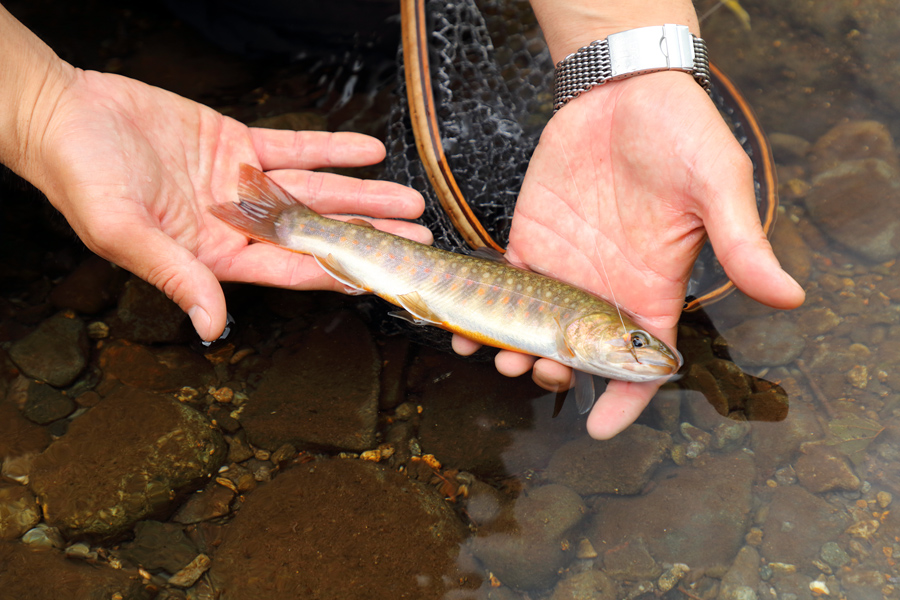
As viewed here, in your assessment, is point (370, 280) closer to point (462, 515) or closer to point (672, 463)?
point (462, 515)

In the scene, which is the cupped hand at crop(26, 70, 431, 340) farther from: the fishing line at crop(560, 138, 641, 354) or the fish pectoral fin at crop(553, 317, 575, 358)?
the fish pectoral fin at crop(553, 317, 575, 358)

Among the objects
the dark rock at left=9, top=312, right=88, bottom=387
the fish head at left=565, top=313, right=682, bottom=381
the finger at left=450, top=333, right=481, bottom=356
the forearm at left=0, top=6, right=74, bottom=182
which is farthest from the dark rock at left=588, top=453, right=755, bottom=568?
the forearm at left=0, top=6, right=74, bottom=182

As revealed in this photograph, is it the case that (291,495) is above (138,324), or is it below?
below

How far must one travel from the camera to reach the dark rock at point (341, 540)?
2.99 meters

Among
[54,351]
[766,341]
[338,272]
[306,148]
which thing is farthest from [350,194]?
[766,341]

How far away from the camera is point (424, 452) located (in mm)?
3623

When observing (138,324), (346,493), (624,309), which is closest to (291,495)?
(346,493)

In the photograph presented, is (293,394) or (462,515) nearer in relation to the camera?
(462,515)

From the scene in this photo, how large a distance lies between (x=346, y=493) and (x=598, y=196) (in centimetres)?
235

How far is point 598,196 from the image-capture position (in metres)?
3.46

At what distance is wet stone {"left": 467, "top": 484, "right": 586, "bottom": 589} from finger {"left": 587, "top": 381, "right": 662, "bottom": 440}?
0.58m

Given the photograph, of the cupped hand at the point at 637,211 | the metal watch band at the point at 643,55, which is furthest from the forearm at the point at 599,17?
the cupped hand at the point at 637,211

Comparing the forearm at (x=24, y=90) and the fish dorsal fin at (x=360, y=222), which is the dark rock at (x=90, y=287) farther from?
the fish dorsal fin at (x=360, y=222)

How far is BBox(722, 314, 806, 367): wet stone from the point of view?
3844mm
